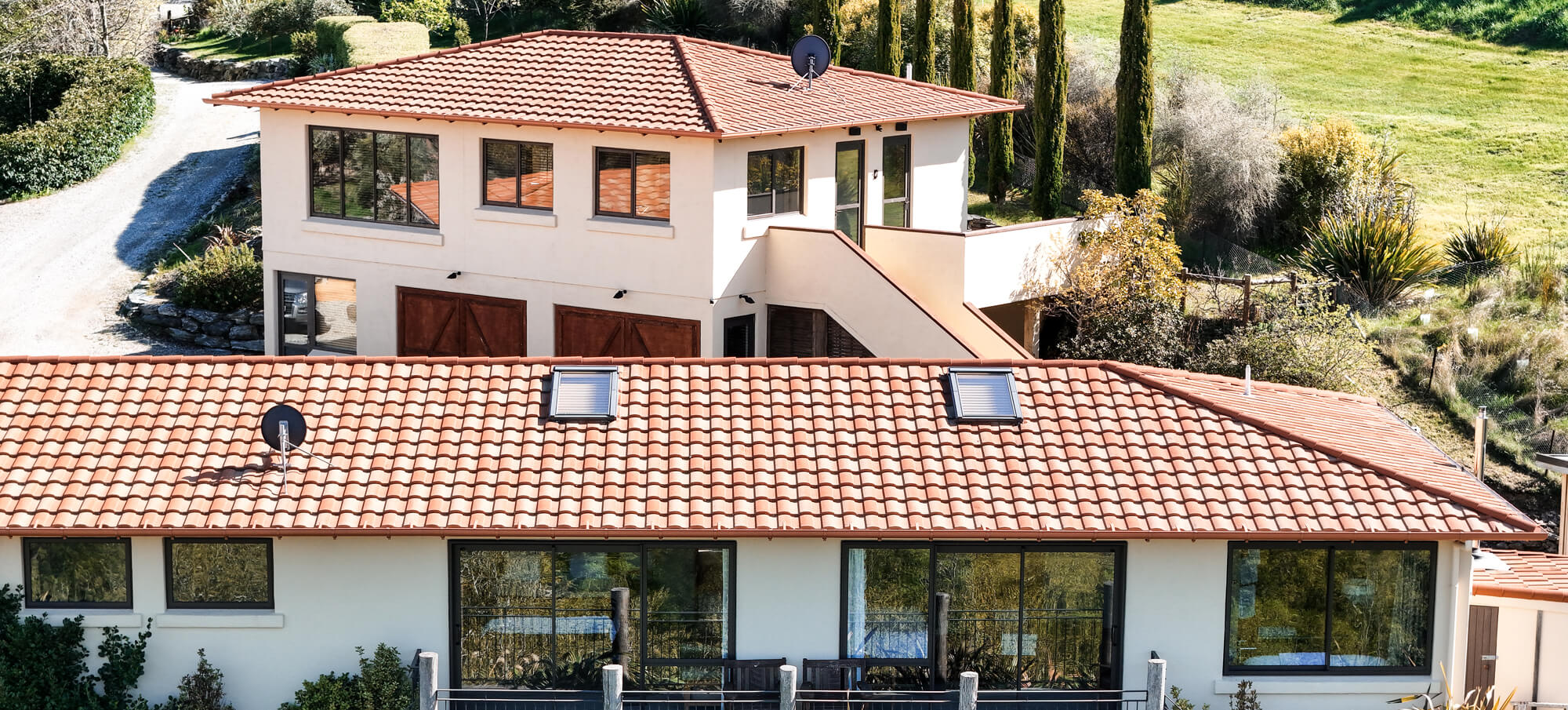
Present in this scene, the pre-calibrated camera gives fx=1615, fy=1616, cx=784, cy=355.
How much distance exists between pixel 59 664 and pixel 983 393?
9000 mm

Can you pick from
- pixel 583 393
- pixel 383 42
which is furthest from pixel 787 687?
pixel 383 42

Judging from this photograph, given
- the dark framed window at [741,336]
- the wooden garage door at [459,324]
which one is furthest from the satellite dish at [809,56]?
the wooden garage door at [459,324]

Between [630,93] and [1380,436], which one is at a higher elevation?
[630,93]

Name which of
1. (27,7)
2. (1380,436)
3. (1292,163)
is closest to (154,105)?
(27,7)

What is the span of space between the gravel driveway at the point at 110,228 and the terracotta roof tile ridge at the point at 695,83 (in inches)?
437

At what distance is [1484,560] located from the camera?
16.5 m

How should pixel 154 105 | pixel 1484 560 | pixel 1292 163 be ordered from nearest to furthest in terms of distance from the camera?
pixel 1484 560 < pixel 1292 163 < pixel 154 105

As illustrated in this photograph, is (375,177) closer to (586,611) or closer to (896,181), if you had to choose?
(896,181)

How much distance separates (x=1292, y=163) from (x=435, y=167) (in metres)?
19.5

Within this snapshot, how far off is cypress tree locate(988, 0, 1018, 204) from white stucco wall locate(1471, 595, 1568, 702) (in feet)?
70.2

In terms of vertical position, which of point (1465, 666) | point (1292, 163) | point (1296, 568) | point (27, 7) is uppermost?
point (27, 7)

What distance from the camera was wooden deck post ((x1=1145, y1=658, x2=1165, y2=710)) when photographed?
13.8 metres

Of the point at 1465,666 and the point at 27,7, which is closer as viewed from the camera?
the point at 1465,666

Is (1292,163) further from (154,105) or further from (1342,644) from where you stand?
(154,105)
